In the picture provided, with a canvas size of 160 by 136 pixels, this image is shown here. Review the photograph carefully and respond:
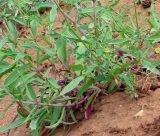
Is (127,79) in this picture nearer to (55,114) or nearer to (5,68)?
(55,114)

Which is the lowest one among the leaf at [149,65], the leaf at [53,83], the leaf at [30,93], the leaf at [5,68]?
the leaf at [30,93]

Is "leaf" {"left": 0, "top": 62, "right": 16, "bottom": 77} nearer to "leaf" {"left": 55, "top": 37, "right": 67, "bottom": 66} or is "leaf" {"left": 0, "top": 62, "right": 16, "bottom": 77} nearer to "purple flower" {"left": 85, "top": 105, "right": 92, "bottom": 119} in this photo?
"leaf" {"left": 55, "top": 37, "right": 67, "bottom": 66}

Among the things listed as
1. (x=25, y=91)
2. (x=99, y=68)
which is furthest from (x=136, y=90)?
(x=25, y=91)

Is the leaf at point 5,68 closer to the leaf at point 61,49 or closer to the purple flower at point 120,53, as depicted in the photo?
the leaf at point 61,49

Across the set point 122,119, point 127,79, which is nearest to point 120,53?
point 127,79

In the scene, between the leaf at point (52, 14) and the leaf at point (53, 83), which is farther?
the leaf at point (52, 14)

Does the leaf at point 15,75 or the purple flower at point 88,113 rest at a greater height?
the leaf at point 15,75

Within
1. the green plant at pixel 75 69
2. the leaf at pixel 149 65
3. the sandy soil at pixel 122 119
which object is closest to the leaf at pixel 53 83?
the green plant at pixel 75 69

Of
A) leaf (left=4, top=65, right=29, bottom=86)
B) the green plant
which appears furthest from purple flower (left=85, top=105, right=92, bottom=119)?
leaf (left=4, top=65, right=29, bottom=86)

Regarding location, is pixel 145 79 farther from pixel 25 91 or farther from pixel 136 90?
pixel 25 91
